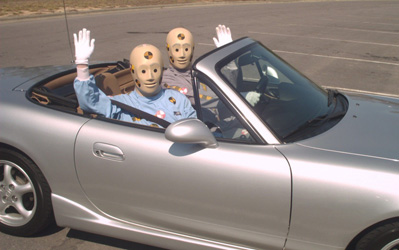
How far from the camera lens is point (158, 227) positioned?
257cm

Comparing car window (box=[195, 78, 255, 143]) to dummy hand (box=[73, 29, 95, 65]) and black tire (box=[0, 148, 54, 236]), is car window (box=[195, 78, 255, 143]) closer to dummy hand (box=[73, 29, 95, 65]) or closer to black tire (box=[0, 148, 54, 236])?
dummy hand (box=[73, 29, 95, 65])

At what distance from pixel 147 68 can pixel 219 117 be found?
62 cm

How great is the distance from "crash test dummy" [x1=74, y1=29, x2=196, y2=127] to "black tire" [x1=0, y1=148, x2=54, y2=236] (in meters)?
0.58

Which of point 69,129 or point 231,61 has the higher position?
point 231,61

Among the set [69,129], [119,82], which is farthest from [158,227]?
[119,82]

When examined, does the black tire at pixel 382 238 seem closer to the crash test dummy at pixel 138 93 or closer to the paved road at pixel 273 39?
the crash test dummy at pixel 138 93

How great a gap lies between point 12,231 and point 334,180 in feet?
7.66

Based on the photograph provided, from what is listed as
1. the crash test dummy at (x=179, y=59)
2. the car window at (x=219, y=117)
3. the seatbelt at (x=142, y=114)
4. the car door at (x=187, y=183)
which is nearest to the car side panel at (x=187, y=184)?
the car door at (x=187, y=183)

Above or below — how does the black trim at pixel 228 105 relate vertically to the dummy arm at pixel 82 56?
below

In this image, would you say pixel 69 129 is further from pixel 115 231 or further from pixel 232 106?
pixel 232 106

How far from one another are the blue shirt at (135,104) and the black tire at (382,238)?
1.40m

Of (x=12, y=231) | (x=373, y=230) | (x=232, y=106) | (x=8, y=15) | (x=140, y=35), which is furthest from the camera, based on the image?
(x=8, y=15)

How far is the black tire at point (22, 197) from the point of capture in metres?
2.78

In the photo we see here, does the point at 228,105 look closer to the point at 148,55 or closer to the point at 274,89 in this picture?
the point at 274,89
